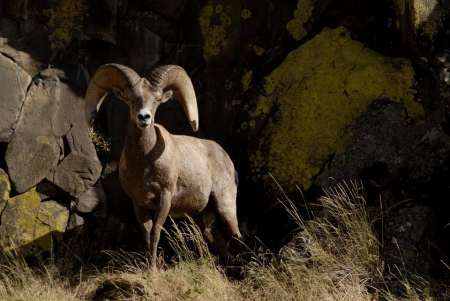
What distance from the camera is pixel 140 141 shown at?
27.7ft

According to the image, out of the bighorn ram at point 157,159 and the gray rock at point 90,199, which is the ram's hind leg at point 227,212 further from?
the gray rock at point 90,199

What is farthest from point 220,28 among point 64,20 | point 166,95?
point 166,95

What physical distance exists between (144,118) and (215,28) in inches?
126

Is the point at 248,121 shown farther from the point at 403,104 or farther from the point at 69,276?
the point at 69,276

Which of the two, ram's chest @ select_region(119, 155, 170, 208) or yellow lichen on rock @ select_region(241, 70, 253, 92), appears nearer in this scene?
ram's chest @ select_region(119, 155, 170, 208)

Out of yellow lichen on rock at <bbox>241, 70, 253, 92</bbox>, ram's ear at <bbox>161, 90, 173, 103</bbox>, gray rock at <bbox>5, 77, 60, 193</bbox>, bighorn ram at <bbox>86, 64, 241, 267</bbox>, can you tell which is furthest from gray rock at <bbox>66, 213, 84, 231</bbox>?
yellow lichen on rock at <bbox>241, 70, 253, 92</bbox>

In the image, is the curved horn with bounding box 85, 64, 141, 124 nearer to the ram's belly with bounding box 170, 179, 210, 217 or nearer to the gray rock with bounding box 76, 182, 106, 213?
the ram's belly with bounding box 170, 179, 210, 217

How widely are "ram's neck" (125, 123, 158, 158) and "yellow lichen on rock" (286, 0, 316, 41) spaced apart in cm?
299

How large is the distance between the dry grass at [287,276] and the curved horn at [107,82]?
1679mm

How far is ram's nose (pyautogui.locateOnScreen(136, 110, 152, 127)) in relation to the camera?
26.2 ft

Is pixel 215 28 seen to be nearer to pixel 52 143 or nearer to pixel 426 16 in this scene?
pixel 52 143

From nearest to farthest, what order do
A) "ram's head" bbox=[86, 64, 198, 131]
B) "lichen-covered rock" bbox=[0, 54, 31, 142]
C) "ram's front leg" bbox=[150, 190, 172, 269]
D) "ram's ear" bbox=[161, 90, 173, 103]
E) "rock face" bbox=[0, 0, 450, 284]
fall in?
"ram's head" bbox=[86, 64, 198, 131]
"ram's front leg" bbox=[150, 190, 172, 269]
"ram's ear" bbox=[161, 90, 173, 103]
"rock face" bbox=[0, 0, 450, 284]
"lichen-covered rock" bbox=[0, 54, 31, 142]

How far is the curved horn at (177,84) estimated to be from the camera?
8.45 m

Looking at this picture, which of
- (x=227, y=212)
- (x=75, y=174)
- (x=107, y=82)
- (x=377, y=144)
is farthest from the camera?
(x=75, y=174)
